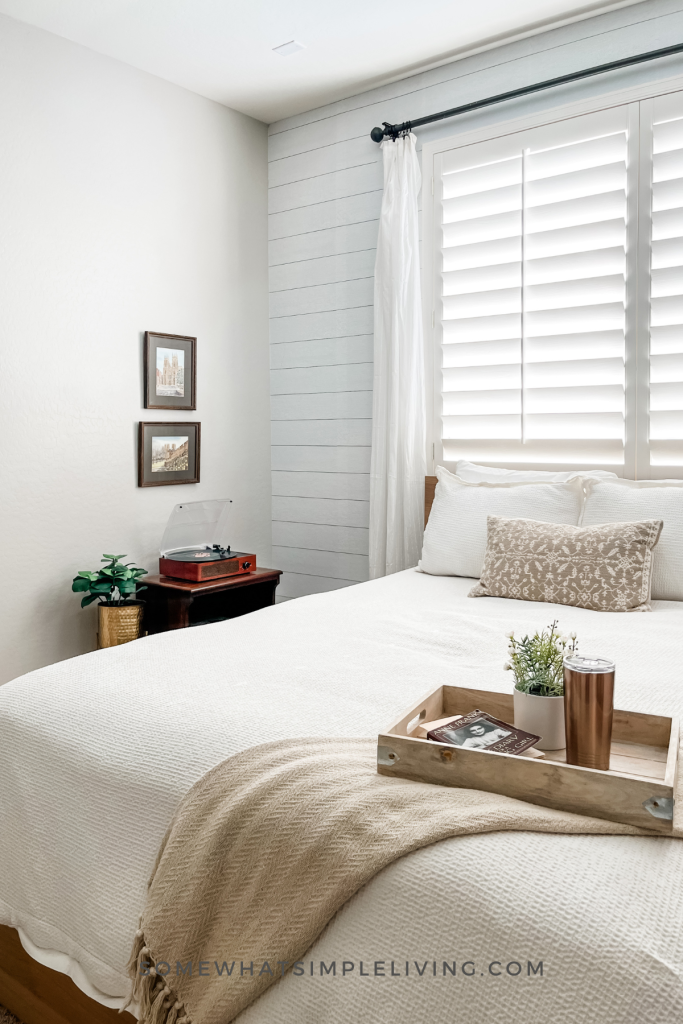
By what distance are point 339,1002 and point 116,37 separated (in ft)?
11.2

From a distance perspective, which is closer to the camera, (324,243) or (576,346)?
(576,346)

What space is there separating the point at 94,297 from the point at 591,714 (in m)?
2.78

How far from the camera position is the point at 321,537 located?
3910mm

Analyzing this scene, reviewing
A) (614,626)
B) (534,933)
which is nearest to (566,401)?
(614,626)

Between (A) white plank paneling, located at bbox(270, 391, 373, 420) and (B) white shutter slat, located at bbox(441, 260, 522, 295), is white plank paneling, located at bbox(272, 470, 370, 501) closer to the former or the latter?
(A) white plank paneling, located at bbox(270, 391, 373, 420)

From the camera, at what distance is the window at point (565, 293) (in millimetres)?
2818

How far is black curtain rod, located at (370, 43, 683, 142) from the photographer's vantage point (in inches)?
108

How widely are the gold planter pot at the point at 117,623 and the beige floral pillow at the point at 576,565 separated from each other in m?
1.42

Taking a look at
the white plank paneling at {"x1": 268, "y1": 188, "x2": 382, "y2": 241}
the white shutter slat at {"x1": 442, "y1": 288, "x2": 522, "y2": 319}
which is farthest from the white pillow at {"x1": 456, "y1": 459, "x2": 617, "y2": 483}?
the white plank paneling at {"x1": 268, "y1": 188, "x2": 382, "y2": 241}

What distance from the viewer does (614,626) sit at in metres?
2.06

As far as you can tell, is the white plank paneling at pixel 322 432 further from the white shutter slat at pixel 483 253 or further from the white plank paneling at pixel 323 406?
the white shutter slat at pixel 483 253

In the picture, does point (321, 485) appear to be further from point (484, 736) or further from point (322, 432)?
point (484, 736)

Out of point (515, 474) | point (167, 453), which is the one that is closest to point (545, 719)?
point (515, 474)

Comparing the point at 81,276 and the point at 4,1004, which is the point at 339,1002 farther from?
the point at 81,276
